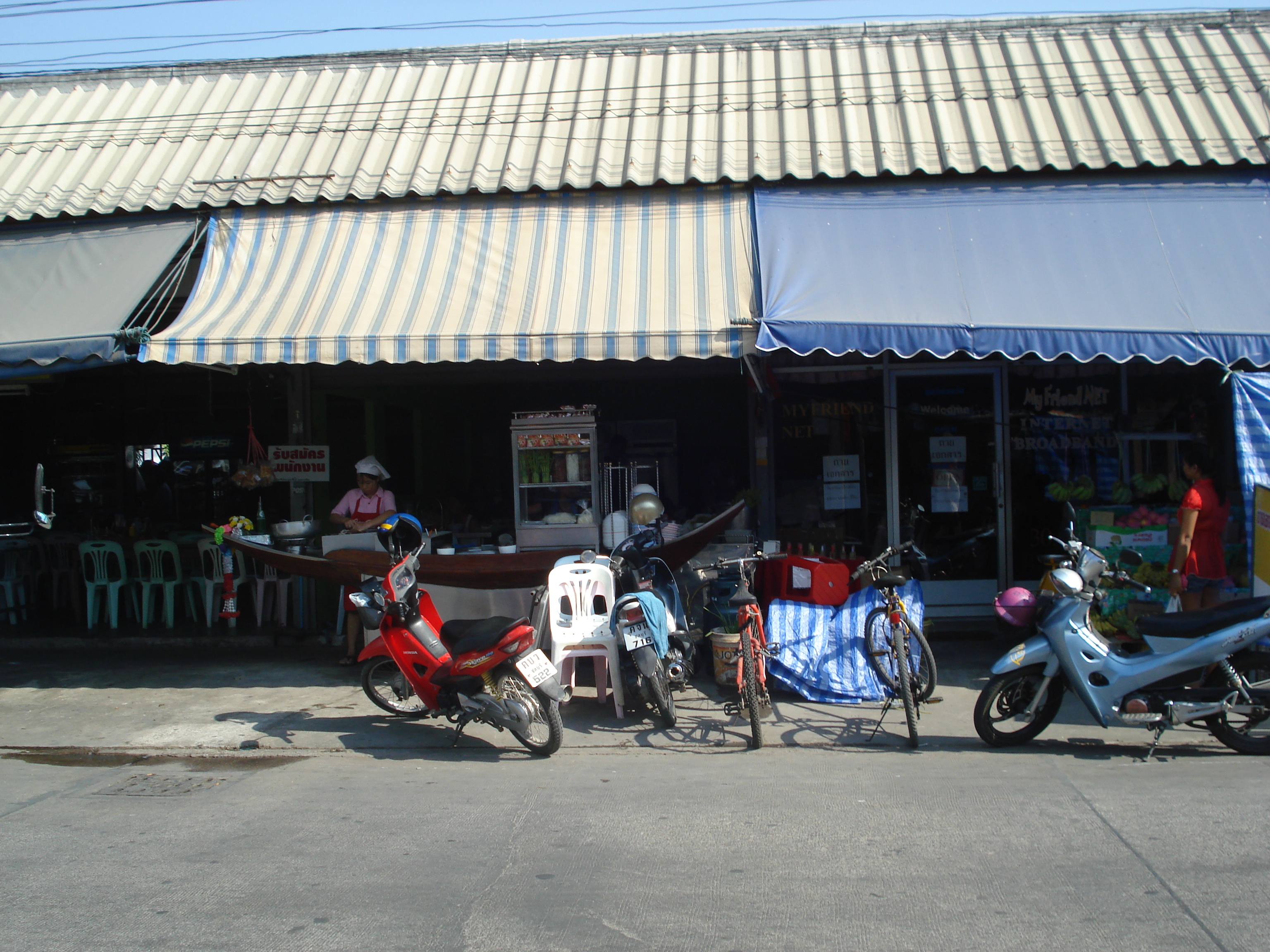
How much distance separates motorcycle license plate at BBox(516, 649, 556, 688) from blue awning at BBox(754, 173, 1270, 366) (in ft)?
9.22

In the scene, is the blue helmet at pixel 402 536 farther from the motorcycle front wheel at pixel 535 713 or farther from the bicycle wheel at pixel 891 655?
the bicycle wheel at pixel 891 655

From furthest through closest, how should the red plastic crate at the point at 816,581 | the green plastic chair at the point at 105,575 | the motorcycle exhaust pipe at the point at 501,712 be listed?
the green plastic chair at the point at 105,575
the red plastic crate at the point at 816,581
the motorcycle exhaust pipe at the point at 501,712

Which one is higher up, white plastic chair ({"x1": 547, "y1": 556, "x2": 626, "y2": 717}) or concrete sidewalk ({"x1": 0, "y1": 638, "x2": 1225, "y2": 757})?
white plastic chair ({"x1": 547, "y1": 556, "x2": 626, "y2": 717})

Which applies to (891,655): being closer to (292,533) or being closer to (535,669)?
(535,669)

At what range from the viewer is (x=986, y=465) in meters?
9.02

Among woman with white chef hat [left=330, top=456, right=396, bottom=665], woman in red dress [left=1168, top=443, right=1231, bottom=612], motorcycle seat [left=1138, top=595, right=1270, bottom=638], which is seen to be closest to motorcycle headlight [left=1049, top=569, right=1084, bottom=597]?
motorcycle seat [left=1138, top=595, right=1270, bottom=638]

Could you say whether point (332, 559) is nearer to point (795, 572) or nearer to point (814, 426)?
point (795, 572)

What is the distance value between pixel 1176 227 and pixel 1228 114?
75.7 inches

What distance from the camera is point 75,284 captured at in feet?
26.6

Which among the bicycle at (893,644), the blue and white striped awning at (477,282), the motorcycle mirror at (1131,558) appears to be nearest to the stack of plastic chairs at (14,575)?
the blue and white striped awning at (477,282)

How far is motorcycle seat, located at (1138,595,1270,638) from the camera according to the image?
17.6 ft

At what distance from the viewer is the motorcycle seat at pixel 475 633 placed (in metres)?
5.88

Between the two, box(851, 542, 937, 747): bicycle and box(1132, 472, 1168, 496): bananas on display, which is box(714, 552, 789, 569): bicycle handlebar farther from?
box(1132, 472, 1168, 496): bananas on display

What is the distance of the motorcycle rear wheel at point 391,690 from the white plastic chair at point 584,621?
3.51 ft
